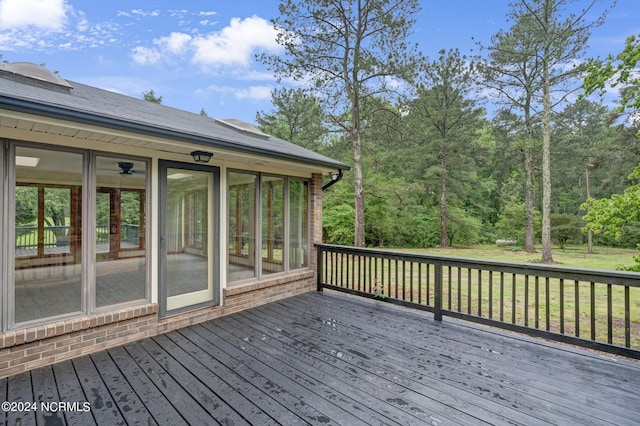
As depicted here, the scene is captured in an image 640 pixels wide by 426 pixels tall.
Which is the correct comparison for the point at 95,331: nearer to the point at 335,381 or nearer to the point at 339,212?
the point at 335,381

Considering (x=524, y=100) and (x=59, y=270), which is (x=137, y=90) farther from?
(x=524, y=100)

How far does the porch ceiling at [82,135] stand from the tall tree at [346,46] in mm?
7174

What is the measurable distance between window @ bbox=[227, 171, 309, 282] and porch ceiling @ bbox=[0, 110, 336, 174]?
841mm

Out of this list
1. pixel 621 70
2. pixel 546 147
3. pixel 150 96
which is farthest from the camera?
pixel 150 96

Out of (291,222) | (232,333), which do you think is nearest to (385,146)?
(291,222)

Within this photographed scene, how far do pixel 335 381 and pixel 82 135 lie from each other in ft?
10.6

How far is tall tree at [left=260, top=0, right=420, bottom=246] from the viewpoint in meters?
9.48

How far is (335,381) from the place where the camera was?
258 centimetres

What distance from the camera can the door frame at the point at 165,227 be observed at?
12.1ft

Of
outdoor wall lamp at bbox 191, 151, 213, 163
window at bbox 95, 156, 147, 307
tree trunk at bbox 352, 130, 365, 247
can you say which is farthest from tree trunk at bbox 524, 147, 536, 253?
window at bbox 95, 156, 147, 307

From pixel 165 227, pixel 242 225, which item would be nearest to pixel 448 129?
pixel 242 225

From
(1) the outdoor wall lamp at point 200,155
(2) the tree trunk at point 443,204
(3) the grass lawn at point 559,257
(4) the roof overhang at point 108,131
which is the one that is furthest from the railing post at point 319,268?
(2) the tree trunk at point 443,204

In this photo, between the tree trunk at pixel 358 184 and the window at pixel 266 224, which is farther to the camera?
the tree trunk at pixel 358 184

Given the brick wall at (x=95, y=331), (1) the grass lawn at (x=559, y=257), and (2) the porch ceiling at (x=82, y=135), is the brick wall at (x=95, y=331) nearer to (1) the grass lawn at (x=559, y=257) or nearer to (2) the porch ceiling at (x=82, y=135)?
(2) the porch ceiling at (x=82, y=135)
